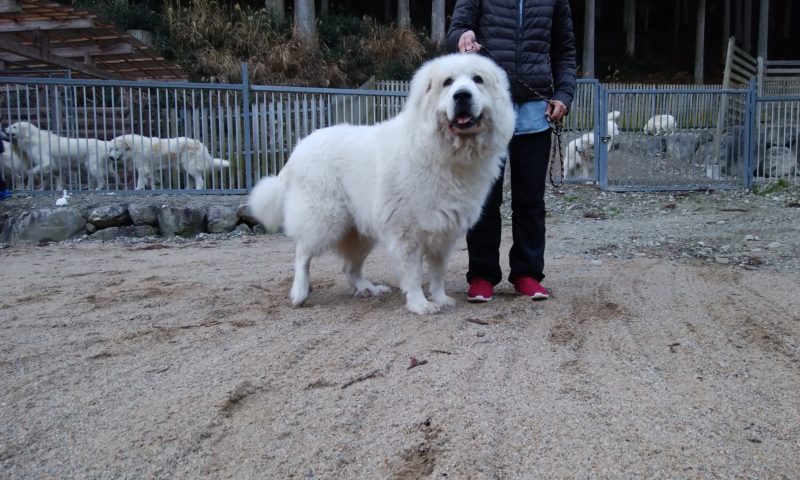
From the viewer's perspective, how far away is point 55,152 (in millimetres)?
8750

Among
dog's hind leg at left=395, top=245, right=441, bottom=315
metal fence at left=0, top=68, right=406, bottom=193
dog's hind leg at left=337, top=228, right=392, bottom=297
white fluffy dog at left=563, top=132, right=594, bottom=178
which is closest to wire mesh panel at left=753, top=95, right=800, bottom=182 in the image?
white fluffy dog at left=563, top=132, right=594, bottom=178

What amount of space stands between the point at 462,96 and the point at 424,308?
1250mm

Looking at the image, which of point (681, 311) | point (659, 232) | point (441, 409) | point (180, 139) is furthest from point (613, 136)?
point (441, 409)

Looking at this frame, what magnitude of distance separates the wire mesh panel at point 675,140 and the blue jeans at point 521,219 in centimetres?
712

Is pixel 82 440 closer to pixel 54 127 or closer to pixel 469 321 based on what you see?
pixel 469 321

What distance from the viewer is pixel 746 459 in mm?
2201

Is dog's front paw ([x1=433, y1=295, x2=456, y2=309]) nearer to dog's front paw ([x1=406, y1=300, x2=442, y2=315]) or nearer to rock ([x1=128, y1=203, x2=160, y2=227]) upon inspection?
dog's front paw ([x1=406, y1=300, x2=442, y2=315])

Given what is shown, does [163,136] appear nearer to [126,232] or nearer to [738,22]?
[126,232]

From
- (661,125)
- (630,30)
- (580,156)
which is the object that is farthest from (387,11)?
(661,125)

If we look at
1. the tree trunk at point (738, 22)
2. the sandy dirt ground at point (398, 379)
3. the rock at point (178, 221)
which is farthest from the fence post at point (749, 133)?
the tree trunk at point (738, 22)

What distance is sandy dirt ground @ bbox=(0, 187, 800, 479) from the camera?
224 cm

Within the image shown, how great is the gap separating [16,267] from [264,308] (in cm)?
298

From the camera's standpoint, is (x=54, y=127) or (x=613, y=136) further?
(x=613, y=136)

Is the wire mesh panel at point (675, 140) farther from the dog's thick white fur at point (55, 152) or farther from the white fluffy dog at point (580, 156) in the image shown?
the dog's thick white fur at point (55, 152)
